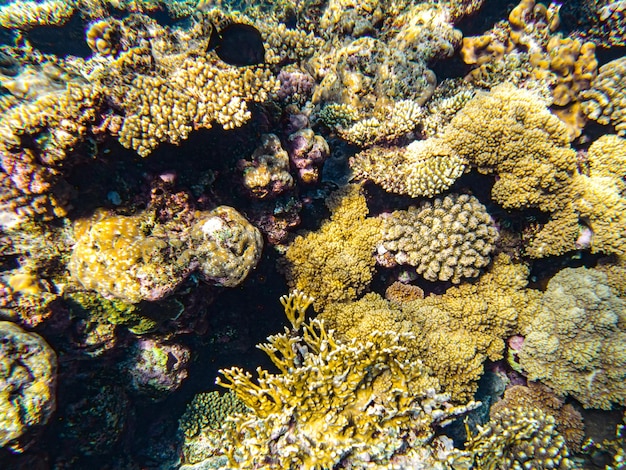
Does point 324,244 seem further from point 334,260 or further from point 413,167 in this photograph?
point 413,167

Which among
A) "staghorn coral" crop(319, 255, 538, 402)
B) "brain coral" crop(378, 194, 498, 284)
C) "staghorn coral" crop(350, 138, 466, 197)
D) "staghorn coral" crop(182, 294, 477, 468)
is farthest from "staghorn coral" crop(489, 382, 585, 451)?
"staghorn coral" crop(350, 138, 466, 197)

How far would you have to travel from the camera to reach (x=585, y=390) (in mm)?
4176

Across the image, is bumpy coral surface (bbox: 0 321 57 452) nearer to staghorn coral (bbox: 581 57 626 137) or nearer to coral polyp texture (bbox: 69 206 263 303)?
coral polyp texture (bbox: 69 206 263 303)

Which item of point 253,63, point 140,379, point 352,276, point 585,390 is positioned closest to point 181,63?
point 253,63

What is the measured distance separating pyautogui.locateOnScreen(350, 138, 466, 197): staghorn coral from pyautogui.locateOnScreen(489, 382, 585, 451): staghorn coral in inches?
125

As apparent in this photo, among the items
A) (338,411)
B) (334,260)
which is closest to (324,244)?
(334,260)

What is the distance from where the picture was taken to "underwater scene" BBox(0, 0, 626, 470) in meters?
3.17

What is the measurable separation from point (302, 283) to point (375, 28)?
5.24 m

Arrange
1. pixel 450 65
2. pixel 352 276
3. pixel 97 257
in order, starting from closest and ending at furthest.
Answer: pixel 97 257, pixel 352 276, pixel 450 65

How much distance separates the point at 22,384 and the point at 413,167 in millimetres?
4830

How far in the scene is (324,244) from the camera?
4512 millimetres

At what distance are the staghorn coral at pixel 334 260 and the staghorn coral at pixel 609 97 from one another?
3.94 meters

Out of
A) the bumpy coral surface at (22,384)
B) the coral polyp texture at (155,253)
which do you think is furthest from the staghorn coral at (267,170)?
the bumpy coral surface at (22,384)

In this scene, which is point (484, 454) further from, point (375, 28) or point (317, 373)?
point (375, 28)
